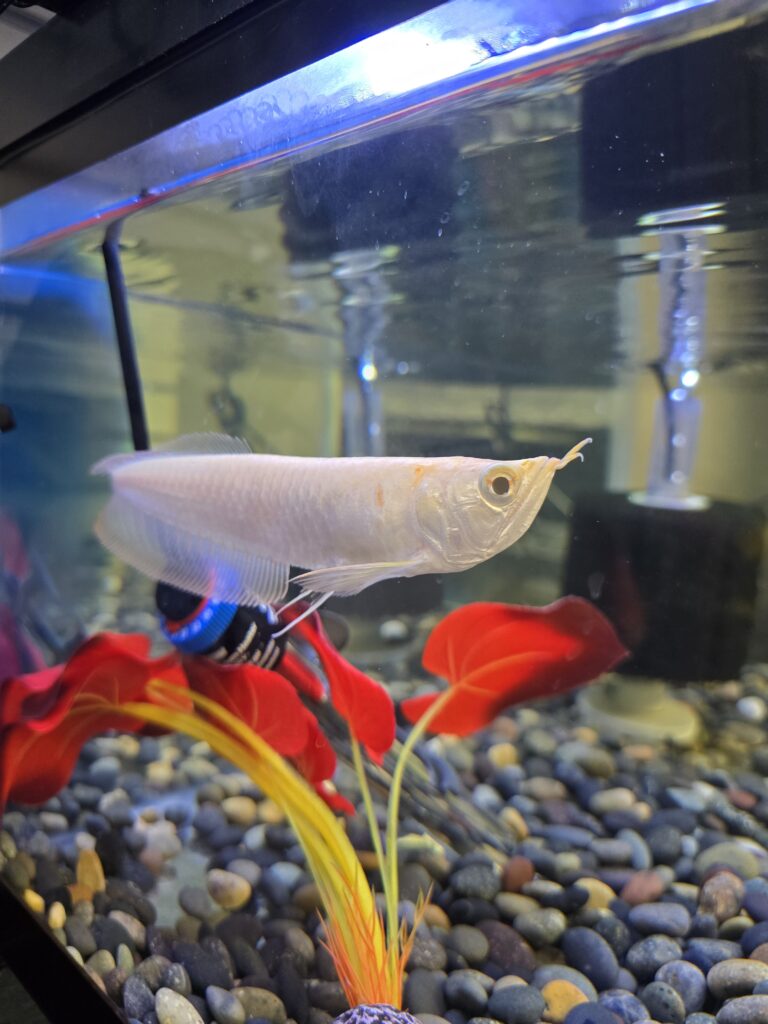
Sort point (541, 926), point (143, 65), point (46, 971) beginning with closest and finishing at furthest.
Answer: point (143, 65), point (541, 926), point (46, 971)

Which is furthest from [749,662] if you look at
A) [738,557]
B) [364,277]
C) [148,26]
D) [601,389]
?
[148,26]

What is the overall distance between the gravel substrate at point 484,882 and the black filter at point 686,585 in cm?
24

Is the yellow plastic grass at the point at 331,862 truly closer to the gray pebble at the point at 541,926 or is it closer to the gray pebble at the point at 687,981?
the gray pebble at the point at 541,926

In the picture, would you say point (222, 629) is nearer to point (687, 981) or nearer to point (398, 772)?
point (398, 772)

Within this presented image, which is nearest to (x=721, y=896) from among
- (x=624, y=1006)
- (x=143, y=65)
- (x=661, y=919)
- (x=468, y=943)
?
(x=661, y=919)

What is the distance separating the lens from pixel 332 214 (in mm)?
905

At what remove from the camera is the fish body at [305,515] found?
0.71 metres

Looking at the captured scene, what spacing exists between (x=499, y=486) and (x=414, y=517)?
0.10 metres

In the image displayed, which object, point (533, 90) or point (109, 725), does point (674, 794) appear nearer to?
point (109, 725)

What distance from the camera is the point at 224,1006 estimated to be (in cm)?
100

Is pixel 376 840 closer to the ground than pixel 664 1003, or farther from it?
farther from it

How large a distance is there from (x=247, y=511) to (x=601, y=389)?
58 centimetres

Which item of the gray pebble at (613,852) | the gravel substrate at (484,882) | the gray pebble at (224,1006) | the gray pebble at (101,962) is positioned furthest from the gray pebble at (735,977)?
the gray pebble at (101,962)

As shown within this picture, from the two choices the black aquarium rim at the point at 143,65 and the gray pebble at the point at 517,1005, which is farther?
the gray pebble at the point at 517,1005
